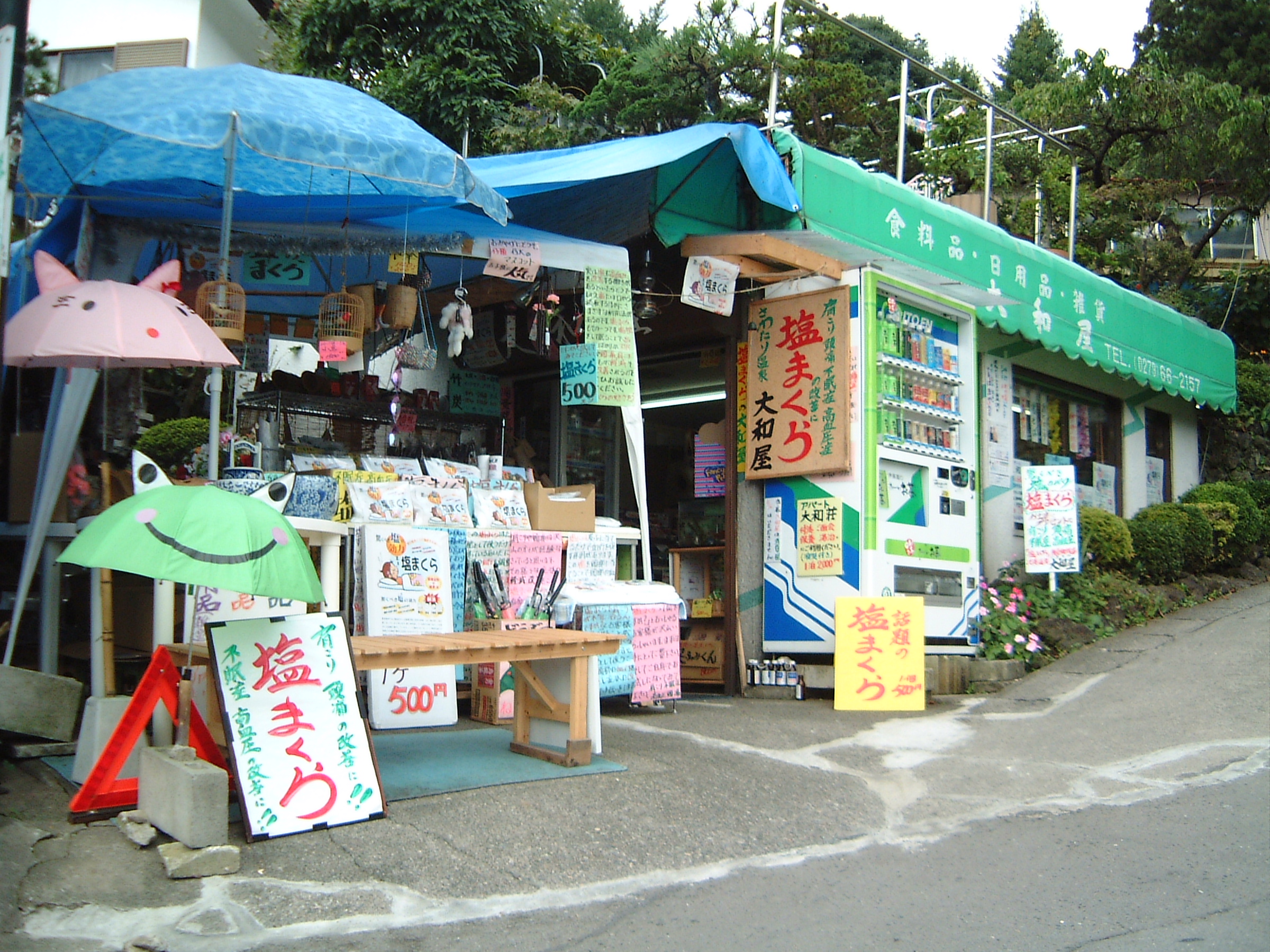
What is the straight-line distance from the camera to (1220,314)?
16953 mm

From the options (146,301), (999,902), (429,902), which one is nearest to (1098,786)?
(999,902)

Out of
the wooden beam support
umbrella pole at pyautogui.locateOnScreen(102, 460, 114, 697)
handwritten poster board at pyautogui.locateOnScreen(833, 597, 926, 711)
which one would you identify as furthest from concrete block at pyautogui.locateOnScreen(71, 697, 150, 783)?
the wooden beam support

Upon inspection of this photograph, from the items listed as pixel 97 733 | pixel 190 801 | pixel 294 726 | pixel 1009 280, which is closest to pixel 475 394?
pixel 1009 280

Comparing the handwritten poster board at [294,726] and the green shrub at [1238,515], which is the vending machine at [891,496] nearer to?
the handwritten poster board at [294,726]

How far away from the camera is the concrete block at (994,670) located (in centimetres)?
947

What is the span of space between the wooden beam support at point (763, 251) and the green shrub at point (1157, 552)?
18.3 ft

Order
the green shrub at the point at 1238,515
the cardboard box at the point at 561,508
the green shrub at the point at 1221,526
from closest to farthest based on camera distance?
the cardboard box at the point at 561,508 < the green shrub at the point at 1221,526 < the green shrub at the point at 1238,515

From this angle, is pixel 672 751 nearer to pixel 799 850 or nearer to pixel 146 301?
pixel 799 850

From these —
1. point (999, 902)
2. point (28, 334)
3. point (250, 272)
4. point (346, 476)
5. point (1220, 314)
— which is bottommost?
point (999, 902)

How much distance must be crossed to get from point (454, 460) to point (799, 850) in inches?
227

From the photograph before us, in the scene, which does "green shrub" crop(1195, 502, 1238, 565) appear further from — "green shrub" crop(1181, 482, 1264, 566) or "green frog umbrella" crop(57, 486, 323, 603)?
"green frog umbrella" crop(57, 486, 323, 603)

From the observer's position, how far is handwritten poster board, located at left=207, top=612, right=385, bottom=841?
4574 millimetres

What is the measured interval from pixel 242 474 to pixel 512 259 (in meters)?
2.32

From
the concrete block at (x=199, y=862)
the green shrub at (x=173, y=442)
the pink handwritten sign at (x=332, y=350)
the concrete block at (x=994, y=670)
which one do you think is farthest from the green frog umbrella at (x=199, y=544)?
the concrete block at (x=994, y=670)
